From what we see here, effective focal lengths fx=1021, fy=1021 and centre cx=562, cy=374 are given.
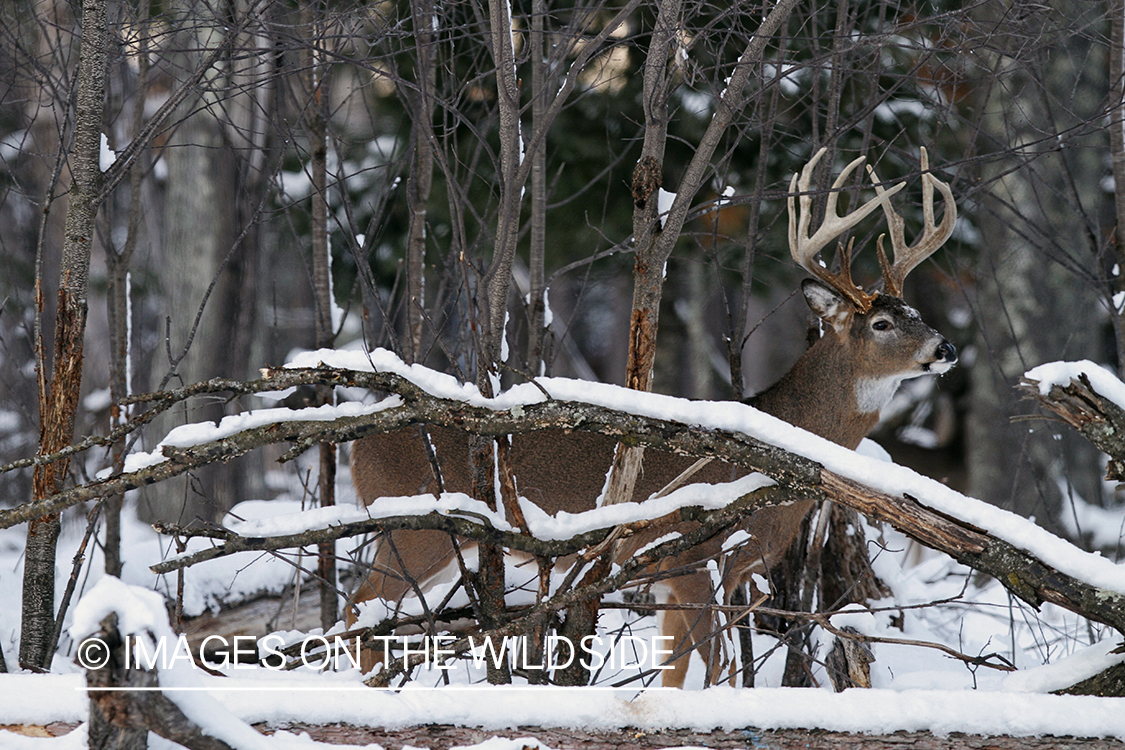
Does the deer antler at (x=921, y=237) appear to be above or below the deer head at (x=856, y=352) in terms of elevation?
above

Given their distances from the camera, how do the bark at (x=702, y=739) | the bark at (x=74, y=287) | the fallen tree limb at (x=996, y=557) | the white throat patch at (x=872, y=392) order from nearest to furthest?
1. the bark at (x=702, y=739)
2. the fallen tree limb at (x=996, y=557)
3. the bark at (x=74, y=287)
4. the white throat patch at (x=872, y=392)

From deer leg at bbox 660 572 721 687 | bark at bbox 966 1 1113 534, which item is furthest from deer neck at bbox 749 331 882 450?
bark at bbox 966 1 1113 534

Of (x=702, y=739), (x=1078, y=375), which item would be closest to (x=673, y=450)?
(x=702, y=739)

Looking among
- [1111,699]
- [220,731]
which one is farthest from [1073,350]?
[220,731]

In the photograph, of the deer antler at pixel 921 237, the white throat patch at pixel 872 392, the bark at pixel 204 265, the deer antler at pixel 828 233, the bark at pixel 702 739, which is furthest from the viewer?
the bark at pixel 204 265

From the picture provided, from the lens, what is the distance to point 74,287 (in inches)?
137

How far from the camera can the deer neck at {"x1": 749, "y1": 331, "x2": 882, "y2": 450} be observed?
4.76m

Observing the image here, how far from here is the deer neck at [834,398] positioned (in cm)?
476

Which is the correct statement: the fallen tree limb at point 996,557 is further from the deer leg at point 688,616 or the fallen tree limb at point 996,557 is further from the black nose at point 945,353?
the black nose at point 945,353

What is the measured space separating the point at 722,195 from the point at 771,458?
1106 millimetres

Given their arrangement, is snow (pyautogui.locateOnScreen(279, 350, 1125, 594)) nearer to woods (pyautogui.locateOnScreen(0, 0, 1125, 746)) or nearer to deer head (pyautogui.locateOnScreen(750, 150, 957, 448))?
woods (pyautogui.locateOnScreen(0, 0, 1125, 746))

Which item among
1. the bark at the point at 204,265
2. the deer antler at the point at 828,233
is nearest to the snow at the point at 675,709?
the deer antler at the point at 828,233

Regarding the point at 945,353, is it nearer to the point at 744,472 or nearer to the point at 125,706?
the point at 744,472

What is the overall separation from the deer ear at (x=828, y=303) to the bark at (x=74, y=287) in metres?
3.00
